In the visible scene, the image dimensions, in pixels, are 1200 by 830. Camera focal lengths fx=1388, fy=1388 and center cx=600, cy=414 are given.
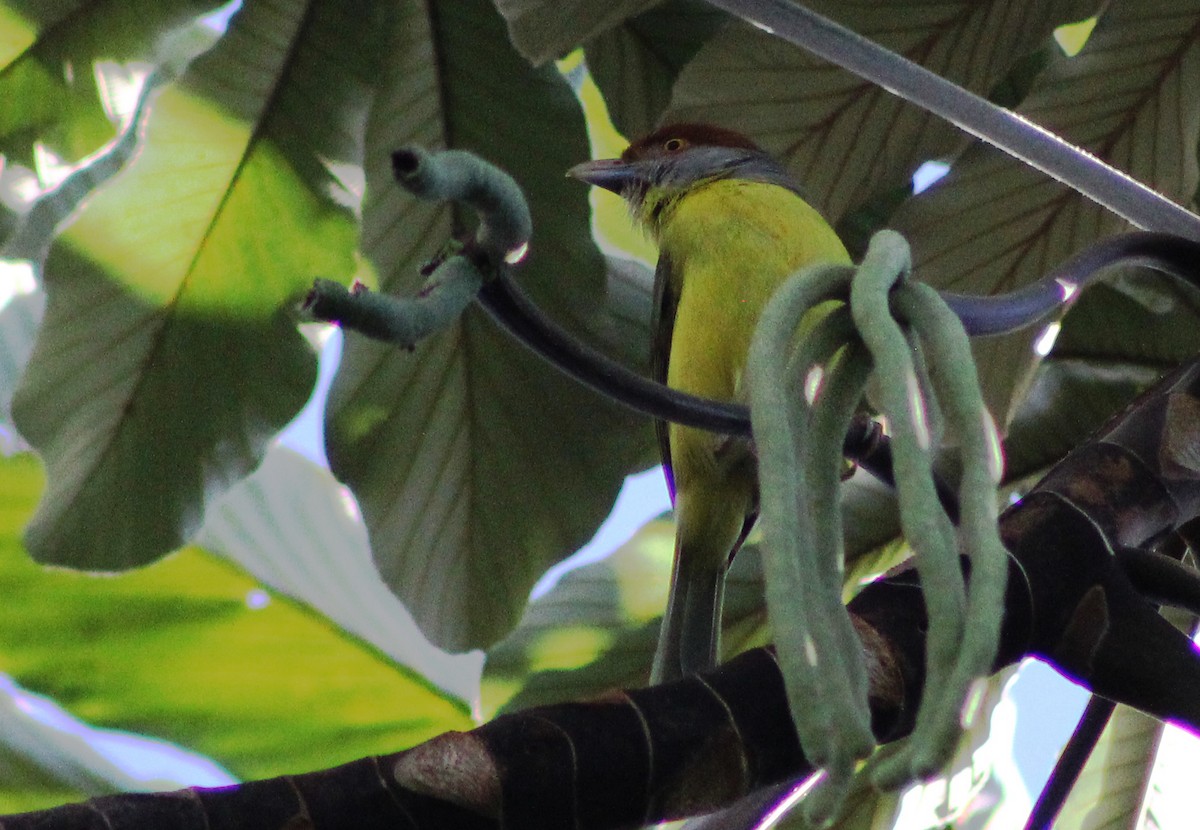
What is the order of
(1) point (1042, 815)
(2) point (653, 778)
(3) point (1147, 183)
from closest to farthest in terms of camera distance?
(2) point (653, 778)
(1) point (1042, 815)
(3) point (1147, 183)

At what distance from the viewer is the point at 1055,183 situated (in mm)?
1611

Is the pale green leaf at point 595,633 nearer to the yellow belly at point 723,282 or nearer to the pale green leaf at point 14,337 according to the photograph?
the yellow belly at point 723,282

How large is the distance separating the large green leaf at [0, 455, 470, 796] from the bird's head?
89 cm

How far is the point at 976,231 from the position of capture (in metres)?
1.60

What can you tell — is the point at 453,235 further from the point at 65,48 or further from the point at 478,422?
the point at 65,48

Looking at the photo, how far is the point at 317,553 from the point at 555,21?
1.21 metres

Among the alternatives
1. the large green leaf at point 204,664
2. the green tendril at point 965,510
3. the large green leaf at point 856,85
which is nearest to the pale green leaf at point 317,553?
the large green leaf at point 204,664

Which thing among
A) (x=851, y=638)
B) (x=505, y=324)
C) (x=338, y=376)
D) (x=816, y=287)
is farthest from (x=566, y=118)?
(x=851, y=638)

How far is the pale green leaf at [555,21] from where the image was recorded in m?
1.34

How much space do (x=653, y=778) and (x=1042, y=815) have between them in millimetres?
454

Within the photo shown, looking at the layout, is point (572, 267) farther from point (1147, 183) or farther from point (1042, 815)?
point (1042, 815)

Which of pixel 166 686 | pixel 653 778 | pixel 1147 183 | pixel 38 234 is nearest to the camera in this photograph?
pixel 653 778

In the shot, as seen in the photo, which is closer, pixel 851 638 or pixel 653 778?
pixel 851 638

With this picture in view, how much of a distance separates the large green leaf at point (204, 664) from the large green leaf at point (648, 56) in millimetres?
927
